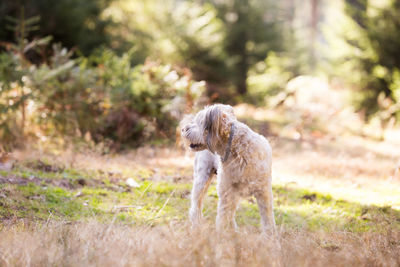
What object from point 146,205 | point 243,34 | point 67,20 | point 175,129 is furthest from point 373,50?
point 146,205

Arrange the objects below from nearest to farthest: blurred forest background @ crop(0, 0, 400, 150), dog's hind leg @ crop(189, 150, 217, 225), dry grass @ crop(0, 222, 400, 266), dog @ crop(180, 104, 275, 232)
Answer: dry grass @ crop(0, 222, 400, 266)
dog @ crop(180, 104, 275, 232)
dog's hind leg @ crop(189, 150, 217, 225)
blurred forest background @ crop(0, 0, 400, 150)

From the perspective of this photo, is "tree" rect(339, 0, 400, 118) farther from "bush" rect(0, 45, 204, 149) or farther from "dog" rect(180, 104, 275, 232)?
"dog" rect(180, 104, 275, 232)

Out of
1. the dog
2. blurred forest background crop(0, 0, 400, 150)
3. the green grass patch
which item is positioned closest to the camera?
the dog

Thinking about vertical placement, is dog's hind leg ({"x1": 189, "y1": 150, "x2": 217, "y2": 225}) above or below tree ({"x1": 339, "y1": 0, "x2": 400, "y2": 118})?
below

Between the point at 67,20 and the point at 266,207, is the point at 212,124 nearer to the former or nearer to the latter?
the point at 266,207

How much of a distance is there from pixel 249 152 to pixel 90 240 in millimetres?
1925

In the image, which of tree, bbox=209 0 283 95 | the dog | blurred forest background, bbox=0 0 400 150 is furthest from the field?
tree, bbox=209 0 283 95

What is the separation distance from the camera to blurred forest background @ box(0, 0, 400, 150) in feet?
31.9

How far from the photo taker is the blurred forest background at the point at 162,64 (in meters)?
9.73

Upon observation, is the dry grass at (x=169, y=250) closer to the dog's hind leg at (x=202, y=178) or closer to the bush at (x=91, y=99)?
the dog's hind leg at (x=202, y=178)

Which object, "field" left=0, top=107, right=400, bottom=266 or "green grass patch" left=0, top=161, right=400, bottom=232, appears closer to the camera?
"field" left=0, top=107, right=400, bottom=266

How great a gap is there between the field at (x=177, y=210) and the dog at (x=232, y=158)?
30cm

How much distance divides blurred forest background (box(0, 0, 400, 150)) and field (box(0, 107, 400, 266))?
1212 mm

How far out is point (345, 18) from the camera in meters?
15.4
